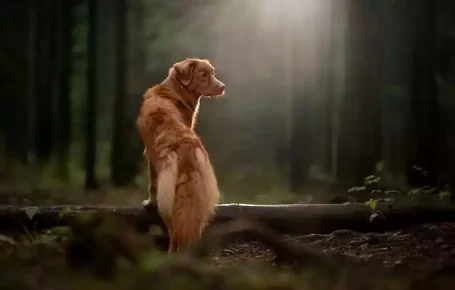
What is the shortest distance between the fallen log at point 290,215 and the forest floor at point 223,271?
0.54 feet

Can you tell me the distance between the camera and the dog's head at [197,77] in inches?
132

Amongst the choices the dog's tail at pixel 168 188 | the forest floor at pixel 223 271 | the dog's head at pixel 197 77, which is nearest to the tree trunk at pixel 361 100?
the dog's head at pixel 197 77

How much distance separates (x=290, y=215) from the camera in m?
3.26

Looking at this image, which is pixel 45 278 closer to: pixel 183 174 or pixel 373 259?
pixel 183 174

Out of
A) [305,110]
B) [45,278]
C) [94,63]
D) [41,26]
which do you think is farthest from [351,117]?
[45,278]

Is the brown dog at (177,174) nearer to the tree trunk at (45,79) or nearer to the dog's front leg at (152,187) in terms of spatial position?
the dog's front leg at (152,187)

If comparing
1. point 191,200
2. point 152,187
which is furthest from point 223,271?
point 152,187

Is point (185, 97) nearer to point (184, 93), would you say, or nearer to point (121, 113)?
point (184, 93)

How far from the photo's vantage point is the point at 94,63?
5.23 m

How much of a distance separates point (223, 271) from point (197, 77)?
146 cm

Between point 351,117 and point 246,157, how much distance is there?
3.22 ft

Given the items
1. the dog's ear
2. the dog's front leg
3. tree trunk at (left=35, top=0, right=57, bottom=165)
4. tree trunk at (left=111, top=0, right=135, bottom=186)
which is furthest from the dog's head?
tree trunk at (left=35, top=0, right=57, bottom=165)

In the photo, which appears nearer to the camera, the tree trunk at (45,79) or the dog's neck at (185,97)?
the dog's neck at (185,97)

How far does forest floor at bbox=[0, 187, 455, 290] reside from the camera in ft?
6.46
